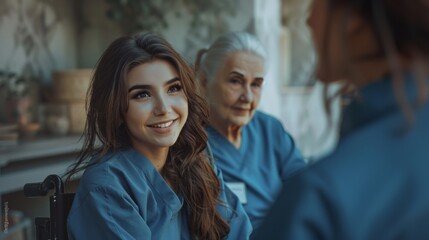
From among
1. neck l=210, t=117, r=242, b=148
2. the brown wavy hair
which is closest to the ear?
neck l=210, t=117, r=242, b=148

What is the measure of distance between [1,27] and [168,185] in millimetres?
2453

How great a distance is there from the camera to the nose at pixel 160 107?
1393 mm

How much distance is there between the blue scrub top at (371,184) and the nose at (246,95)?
53.1 inches

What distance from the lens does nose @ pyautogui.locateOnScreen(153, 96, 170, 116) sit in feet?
4.57

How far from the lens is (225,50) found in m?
2.06

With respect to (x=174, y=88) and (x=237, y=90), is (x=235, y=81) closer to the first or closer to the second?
(x=237, y=90)

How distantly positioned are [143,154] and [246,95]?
662 mm

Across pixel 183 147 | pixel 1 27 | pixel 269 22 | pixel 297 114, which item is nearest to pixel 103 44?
pixel 1 27

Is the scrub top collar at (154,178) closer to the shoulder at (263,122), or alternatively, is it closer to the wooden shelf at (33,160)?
the shoulder at (263,122)

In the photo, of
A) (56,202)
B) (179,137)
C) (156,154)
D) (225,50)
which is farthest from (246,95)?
(56,202)

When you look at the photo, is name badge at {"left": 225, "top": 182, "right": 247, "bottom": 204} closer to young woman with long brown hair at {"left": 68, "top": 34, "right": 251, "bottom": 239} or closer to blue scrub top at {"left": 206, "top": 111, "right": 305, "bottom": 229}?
blue scrub top at {"left": 206, "top": 111, "right": 305, "bottom": 229}

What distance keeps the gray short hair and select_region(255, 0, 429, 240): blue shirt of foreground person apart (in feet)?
4.54

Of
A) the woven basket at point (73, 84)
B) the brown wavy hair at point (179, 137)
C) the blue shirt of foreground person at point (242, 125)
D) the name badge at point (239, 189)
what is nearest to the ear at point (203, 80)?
the blue shirt of foreground person at point (242, 125)

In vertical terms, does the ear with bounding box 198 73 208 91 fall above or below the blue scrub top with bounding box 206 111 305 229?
above
